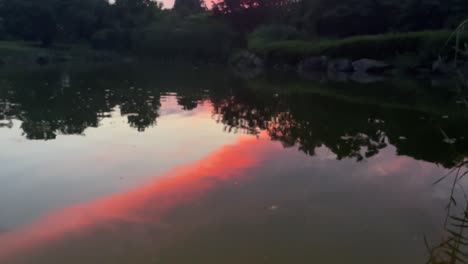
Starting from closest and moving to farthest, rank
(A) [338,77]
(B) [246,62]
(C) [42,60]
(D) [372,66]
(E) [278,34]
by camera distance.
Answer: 1. (A) [338,77]
2. (D) [372,66]
3. (B) [246,62]
4. (E) [278,34]
5. (C) [42,60]

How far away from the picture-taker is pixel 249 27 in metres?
49.8

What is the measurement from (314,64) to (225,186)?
26.1 metres

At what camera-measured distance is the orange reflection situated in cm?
349

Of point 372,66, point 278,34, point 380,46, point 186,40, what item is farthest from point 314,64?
point 186,40

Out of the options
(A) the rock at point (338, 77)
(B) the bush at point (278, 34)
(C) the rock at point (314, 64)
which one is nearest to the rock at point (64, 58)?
(B) the bush at point (278, 34)

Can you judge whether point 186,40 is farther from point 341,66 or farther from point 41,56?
point 341,66

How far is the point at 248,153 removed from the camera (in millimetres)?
6441

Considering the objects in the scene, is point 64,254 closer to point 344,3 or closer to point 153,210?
point 153,210

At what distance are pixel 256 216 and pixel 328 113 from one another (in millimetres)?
6668

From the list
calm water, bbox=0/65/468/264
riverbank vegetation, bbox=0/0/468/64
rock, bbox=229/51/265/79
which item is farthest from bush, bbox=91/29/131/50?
calm water, bbox=0/65/468/264

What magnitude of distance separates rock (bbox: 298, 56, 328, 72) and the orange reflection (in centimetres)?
2423

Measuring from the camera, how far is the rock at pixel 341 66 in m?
27.3

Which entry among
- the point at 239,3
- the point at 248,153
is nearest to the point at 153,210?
the point at 248,153

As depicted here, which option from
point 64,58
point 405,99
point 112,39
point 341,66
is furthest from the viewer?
point 112,39
